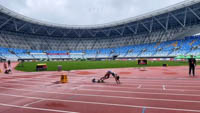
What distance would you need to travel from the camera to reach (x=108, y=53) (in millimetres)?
87062

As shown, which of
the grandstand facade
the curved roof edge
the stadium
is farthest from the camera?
the grandstand facade

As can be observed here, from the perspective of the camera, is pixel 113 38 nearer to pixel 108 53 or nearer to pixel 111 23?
pixel 108 53

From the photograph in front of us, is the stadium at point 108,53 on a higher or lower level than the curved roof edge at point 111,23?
lower

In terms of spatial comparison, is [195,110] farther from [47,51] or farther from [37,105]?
[47,51]

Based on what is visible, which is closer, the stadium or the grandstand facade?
the stadium

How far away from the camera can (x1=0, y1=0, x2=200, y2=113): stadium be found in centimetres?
543

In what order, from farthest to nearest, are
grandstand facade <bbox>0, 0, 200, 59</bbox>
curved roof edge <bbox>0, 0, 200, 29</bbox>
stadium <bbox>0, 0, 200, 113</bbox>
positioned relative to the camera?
grandstand facade <bbox>0, 0, 200, 59</bbox>
curved roof edge <bbox>0, 0, 200, 29</bbox>
stadium <bbox>0, 0, 200, 113</bbox>

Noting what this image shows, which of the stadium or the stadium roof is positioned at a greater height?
the stadium roof

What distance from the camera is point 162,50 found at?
2501 inches

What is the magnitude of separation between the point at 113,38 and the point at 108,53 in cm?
1317

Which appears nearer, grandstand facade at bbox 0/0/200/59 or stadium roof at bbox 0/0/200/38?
stadium roof at bbox 0/0/200/38

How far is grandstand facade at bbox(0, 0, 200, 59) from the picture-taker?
55531 mm

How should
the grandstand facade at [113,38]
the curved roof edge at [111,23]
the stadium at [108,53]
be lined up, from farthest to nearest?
the grandstand facade at [113,38] → the curved roof edge at [111,23] → the stadium at [108,53]

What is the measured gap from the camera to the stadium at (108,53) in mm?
5430
